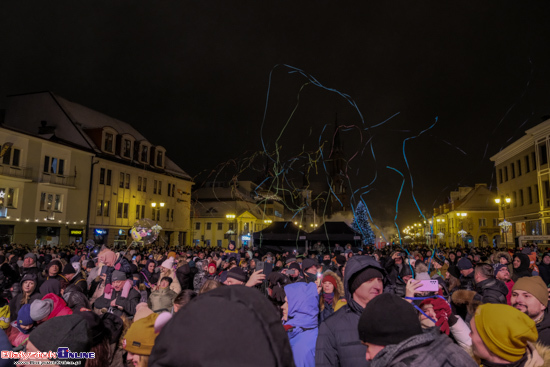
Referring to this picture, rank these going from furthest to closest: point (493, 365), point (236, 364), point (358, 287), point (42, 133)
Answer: point (42, 133), point (358, 287), point (493, 365), point (236, 364)

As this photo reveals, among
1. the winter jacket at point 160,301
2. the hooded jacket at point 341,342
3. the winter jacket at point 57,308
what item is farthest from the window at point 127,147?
the hooded jacket at point 341,342

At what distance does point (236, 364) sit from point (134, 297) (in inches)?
231

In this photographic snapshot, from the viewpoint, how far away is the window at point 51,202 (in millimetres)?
31281

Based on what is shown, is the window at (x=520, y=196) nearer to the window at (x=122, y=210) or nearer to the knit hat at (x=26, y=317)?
the window at (x=122, y=210)

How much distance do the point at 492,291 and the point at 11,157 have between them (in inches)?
1294

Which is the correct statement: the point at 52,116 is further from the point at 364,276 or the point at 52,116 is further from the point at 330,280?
the point at 364,276

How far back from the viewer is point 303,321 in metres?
4.38

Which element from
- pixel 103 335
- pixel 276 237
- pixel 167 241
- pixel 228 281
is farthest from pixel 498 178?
pixel 103 335

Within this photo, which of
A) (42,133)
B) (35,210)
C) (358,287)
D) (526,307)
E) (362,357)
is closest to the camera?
(362,357)

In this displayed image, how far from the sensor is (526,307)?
4.01 metres

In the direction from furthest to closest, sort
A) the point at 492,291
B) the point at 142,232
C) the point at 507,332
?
the point at 142,232 < the point at 492,291 < the point at 507,332

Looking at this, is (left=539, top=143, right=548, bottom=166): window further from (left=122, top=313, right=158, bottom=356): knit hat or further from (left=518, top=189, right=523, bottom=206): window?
(left=122, top=313, right=158, bottom=356): knit hat

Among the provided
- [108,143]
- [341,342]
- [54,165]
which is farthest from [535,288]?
[108,143]

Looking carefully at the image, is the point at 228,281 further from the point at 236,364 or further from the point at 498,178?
the point at 498,178
